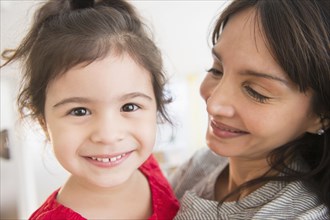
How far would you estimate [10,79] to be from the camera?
95 centimetres

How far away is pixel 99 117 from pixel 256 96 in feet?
1.13

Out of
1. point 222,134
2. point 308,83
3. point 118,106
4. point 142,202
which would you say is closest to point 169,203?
point 142,202

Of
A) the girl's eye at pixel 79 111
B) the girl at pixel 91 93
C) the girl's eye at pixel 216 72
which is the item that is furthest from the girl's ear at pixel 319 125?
the girl's eye at pixel 79 111

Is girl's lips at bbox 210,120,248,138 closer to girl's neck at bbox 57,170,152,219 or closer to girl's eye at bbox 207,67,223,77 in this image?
girl's eye at bbox 207,67,223,77

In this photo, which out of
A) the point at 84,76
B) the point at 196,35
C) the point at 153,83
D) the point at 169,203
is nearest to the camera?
the point at 84,76

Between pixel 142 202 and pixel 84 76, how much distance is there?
1.22 feet

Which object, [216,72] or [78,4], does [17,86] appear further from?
[216,72]

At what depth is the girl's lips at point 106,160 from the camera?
2.66 ft

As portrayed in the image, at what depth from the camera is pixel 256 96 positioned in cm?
84

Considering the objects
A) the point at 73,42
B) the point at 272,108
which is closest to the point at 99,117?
the point at 73,42

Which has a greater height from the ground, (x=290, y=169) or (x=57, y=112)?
(x=57, y=112)

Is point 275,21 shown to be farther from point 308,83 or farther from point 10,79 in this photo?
point 10,79

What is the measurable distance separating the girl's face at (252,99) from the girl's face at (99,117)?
0.61 ft

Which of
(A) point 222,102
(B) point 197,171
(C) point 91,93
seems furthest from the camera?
(B) point 197,171
